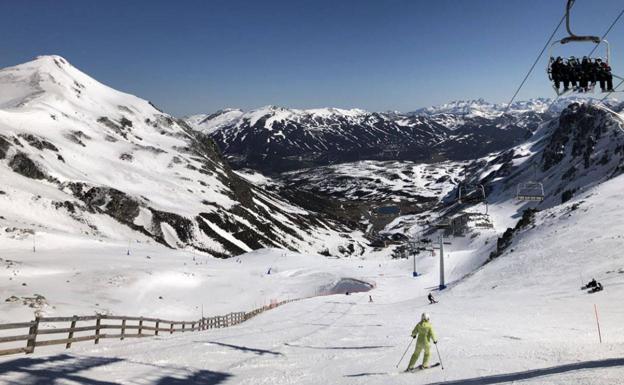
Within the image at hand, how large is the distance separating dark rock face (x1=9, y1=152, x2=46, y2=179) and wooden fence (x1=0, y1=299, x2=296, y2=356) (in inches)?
3202

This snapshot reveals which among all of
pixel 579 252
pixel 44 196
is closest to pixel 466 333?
pixel 579 252

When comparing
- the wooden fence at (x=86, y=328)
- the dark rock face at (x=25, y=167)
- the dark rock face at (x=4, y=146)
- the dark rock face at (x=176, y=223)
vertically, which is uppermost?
the dark rock face at (x=4, y=146)

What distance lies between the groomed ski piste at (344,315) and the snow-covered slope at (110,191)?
23.3m

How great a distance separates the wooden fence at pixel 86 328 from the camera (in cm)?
1935

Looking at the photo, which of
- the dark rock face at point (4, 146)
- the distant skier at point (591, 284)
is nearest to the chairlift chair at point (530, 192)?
the distant skier at point (591, 284)

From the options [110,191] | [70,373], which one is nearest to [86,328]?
[70,373]

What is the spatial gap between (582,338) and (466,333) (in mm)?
5692

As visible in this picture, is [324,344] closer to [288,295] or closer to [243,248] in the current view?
[288,295]

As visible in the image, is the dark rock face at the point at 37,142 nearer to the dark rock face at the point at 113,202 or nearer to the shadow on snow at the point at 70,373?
the dark rock face at the point at 113,202

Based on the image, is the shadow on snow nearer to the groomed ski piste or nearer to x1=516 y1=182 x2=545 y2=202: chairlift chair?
the groomed ski piste

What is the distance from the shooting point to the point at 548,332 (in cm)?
2197

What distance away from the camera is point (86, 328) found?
2298cm

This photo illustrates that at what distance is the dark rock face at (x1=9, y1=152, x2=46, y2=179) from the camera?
109188 mm

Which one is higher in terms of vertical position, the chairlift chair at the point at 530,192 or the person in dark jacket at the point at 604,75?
the chairlift chair at the point at 530,192
